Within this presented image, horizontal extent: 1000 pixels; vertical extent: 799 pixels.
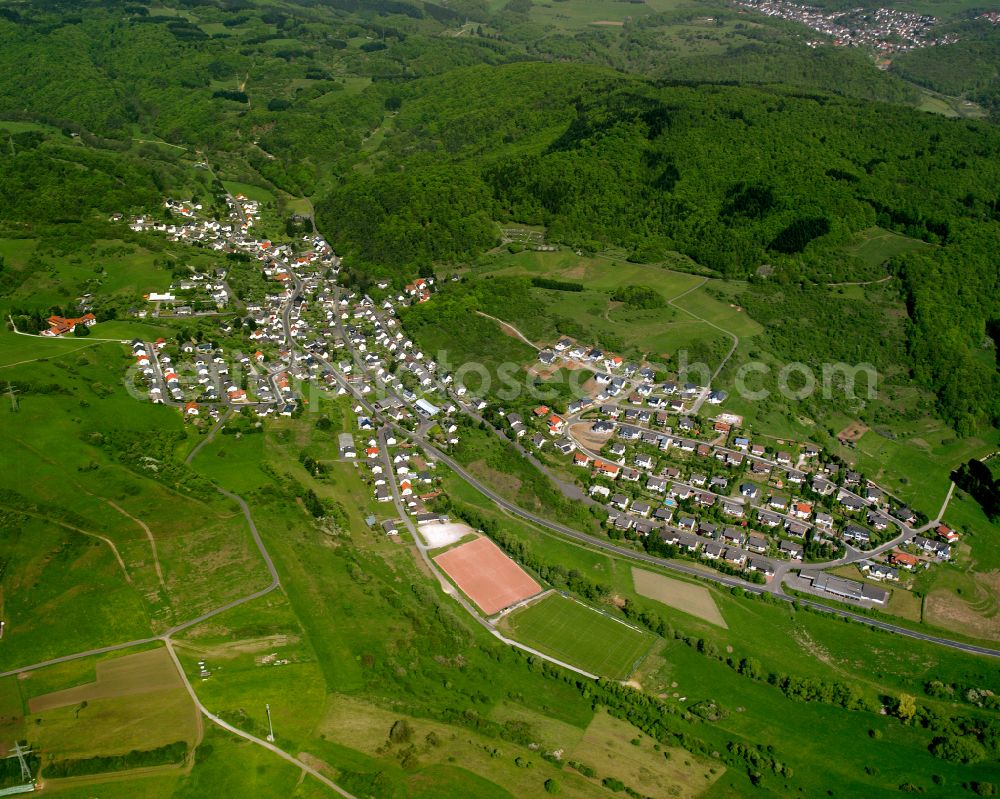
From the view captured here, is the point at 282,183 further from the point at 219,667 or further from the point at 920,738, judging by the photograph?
the point at 920,738

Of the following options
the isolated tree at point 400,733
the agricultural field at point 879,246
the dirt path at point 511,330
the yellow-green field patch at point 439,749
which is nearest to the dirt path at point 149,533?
the yellow-green field patch at point 439,749

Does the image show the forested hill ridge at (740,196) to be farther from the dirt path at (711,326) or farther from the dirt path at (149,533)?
the dirt path at (149,533)

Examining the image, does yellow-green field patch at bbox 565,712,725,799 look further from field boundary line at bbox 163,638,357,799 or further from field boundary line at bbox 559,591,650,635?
field boundary line at bbox 163,638,357,799

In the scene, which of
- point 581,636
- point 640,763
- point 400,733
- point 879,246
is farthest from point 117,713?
point 879,246

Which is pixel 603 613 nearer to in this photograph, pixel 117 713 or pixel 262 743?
pixel 262 743

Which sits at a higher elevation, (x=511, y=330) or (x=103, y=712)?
(x=511, y=330)

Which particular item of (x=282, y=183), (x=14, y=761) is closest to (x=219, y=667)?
(x=14, y=761)
